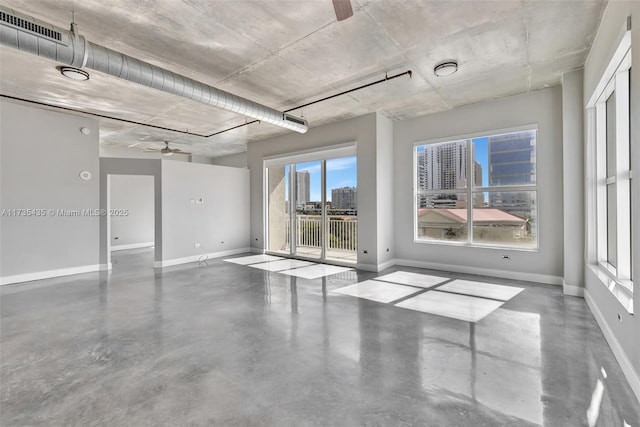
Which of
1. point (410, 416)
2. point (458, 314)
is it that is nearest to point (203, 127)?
point (458, 314)

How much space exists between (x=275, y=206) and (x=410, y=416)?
6.60 metres

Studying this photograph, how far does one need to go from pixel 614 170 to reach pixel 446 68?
215 centimetres

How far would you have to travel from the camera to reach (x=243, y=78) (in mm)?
4152

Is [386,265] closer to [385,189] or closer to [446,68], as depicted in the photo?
[385,189]

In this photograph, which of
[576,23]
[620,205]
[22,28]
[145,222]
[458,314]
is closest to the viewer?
[22,28]

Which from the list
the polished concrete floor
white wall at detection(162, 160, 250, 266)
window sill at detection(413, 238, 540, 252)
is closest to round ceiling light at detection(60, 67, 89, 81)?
white wall at detection(162, 160, 250, 266)

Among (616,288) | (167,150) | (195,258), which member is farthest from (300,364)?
Result: (167,150)

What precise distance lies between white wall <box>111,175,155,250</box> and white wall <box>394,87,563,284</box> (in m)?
7.90

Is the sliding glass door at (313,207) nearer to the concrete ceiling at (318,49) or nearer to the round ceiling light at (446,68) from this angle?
the concrete ceiling at (318,49)

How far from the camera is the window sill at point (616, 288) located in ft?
7.61

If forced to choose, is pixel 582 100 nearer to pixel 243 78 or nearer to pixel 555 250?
pixel 555 250

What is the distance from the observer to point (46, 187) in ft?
17.5

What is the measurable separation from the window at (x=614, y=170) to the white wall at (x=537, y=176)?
1.12m

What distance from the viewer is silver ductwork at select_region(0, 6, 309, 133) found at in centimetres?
244
